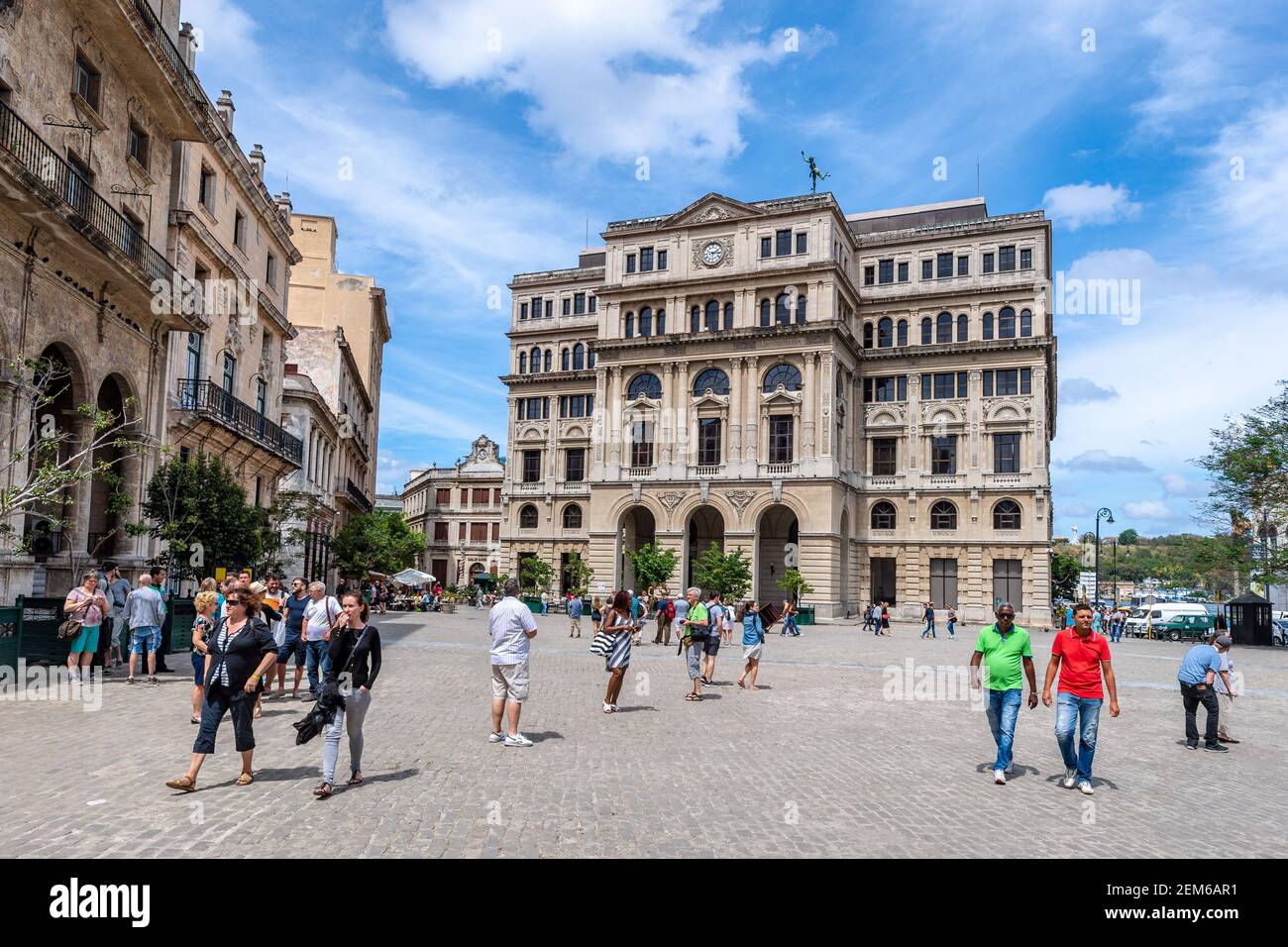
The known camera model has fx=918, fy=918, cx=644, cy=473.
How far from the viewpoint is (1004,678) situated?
9.45 m

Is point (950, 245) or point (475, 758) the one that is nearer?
point (475, 758)

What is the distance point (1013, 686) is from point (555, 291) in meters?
57.7

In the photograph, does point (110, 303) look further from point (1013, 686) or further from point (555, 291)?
point (555, 291)

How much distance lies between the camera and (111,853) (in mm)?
6176

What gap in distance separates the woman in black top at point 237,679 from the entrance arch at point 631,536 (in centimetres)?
4404

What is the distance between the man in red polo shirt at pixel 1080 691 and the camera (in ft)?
30.3

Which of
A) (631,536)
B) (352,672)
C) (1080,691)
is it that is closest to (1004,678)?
(1080,691)

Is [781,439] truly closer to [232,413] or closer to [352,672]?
[232,413]

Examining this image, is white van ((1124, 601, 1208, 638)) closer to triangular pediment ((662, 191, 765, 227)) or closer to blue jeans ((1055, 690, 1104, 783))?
triangular pediment ((662, 191, 765, 227))

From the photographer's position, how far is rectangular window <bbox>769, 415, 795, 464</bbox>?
5119cm

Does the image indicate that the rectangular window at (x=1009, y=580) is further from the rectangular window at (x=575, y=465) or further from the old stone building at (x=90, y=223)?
the old stone building at (x=90, y=223)

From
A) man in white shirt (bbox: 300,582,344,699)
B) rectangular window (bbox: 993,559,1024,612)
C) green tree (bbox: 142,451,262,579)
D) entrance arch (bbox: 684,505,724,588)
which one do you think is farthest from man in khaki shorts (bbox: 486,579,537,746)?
entrance arch (bbox: 684,505,724,588)

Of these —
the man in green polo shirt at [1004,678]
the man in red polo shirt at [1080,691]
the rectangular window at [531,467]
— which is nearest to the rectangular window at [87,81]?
the man in green polo shirt at [1004,678]
